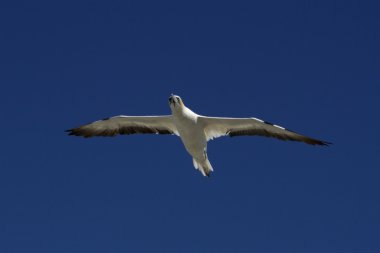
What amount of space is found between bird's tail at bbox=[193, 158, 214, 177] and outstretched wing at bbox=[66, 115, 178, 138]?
182cm

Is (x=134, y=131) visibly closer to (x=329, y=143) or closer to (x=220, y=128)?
(x=220, y=128)

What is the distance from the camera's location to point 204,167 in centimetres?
2636

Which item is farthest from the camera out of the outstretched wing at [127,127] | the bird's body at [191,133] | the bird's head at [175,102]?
the outstretched wing at [127,127]

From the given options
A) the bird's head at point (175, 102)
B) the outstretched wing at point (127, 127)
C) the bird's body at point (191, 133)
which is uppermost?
the outstretched wing at point (127, 127)

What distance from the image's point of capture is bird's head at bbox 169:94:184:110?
25.5 m

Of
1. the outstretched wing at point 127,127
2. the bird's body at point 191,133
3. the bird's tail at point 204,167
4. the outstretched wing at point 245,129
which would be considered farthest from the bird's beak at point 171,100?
the bird's tail at point 204,167

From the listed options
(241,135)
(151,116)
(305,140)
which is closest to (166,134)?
(151,116)

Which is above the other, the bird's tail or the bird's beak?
the bird's beak

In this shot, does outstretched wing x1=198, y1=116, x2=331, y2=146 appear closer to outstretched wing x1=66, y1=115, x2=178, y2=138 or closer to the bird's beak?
the bird's beak

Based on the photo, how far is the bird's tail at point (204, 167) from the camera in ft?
86.2

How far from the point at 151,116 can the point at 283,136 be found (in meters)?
4.86

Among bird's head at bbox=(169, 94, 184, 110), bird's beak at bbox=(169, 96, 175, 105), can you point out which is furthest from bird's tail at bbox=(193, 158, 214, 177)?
Result: bird's beak at bbox=(169, 96, 175, 105)

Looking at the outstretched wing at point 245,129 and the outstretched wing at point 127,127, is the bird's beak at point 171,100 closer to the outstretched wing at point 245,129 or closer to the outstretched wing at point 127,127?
the outstretched wing at point 245,129

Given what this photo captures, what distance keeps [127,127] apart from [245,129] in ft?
14.5
